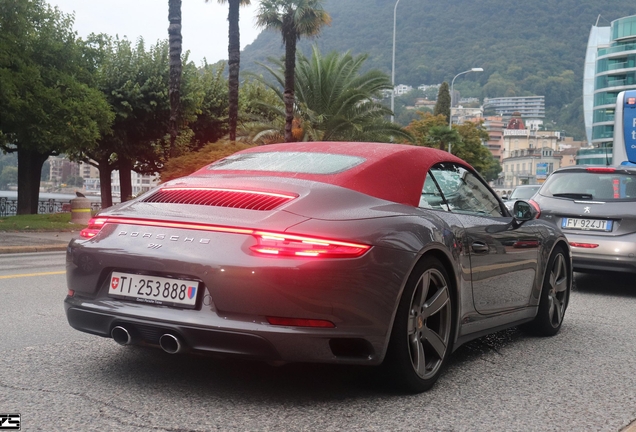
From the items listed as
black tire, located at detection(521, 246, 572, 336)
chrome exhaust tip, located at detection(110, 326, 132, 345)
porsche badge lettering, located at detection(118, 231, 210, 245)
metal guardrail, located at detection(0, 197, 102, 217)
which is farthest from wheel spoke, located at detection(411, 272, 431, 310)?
metal guardrail, located at detection(0, 197, 102, 217)

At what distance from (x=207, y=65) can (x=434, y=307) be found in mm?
43268

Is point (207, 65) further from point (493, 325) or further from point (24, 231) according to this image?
point (493, 325)

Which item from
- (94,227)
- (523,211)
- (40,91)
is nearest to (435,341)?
(523,211)

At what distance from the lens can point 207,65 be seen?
46500 mm

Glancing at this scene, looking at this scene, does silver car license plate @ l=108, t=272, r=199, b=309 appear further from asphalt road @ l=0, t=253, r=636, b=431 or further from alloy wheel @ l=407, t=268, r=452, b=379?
alloy wheel @ l=407, t=268, r=452, b=379

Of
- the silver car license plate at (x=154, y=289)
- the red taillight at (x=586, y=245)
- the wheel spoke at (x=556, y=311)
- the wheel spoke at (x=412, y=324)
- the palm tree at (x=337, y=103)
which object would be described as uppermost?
the palm tree at (x=337, y=103)

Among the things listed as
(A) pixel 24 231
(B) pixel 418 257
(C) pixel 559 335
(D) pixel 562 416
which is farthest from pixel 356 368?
(A) pixel 24 231

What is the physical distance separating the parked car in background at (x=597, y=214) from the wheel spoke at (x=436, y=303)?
225 inches

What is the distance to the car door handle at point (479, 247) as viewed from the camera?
519 centimetres

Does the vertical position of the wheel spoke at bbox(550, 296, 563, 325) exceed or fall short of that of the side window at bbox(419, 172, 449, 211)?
it falls short

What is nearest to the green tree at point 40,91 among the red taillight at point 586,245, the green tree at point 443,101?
the red taillight at point 586,245

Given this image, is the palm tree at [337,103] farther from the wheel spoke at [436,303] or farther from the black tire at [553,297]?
the wheel spoke at [436,303]

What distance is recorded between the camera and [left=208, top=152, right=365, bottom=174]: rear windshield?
15.9ft

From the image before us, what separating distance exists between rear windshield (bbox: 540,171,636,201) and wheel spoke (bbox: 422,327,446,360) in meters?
5.98
